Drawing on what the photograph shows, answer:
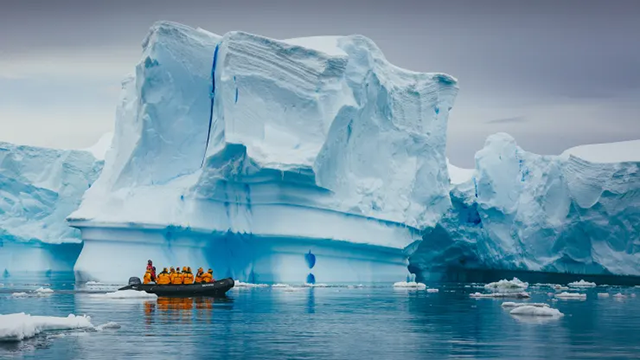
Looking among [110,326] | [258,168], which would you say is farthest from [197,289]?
[110,326]

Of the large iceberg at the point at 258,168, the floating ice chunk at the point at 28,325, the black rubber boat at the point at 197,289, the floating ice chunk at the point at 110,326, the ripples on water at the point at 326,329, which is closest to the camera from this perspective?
the ripples on water at the point at 326,329

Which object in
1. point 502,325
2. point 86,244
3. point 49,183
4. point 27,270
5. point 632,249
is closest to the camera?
point 502,325

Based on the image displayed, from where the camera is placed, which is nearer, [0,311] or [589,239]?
[0,311]

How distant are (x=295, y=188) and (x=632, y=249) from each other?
1561 centimetres

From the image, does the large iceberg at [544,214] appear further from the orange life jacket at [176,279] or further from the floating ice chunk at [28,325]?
the floating ice chunk at [28,325]

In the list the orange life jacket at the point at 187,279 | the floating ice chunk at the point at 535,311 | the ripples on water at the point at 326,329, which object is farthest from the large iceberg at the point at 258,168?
the floating ice chunk at the point at 535,311

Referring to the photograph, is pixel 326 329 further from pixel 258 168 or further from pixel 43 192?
pixel 43 192

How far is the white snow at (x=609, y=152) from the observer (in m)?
34.3

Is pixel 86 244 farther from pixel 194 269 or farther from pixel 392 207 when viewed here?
pixel 392 207

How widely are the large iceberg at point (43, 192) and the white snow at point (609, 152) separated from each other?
64.5 feet

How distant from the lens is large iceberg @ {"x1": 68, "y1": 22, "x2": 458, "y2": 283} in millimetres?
26625

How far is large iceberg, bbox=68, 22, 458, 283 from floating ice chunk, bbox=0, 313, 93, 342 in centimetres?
1359

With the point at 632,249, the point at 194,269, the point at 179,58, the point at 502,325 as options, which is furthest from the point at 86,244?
the point at 632,249

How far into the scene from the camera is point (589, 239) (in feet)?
118
